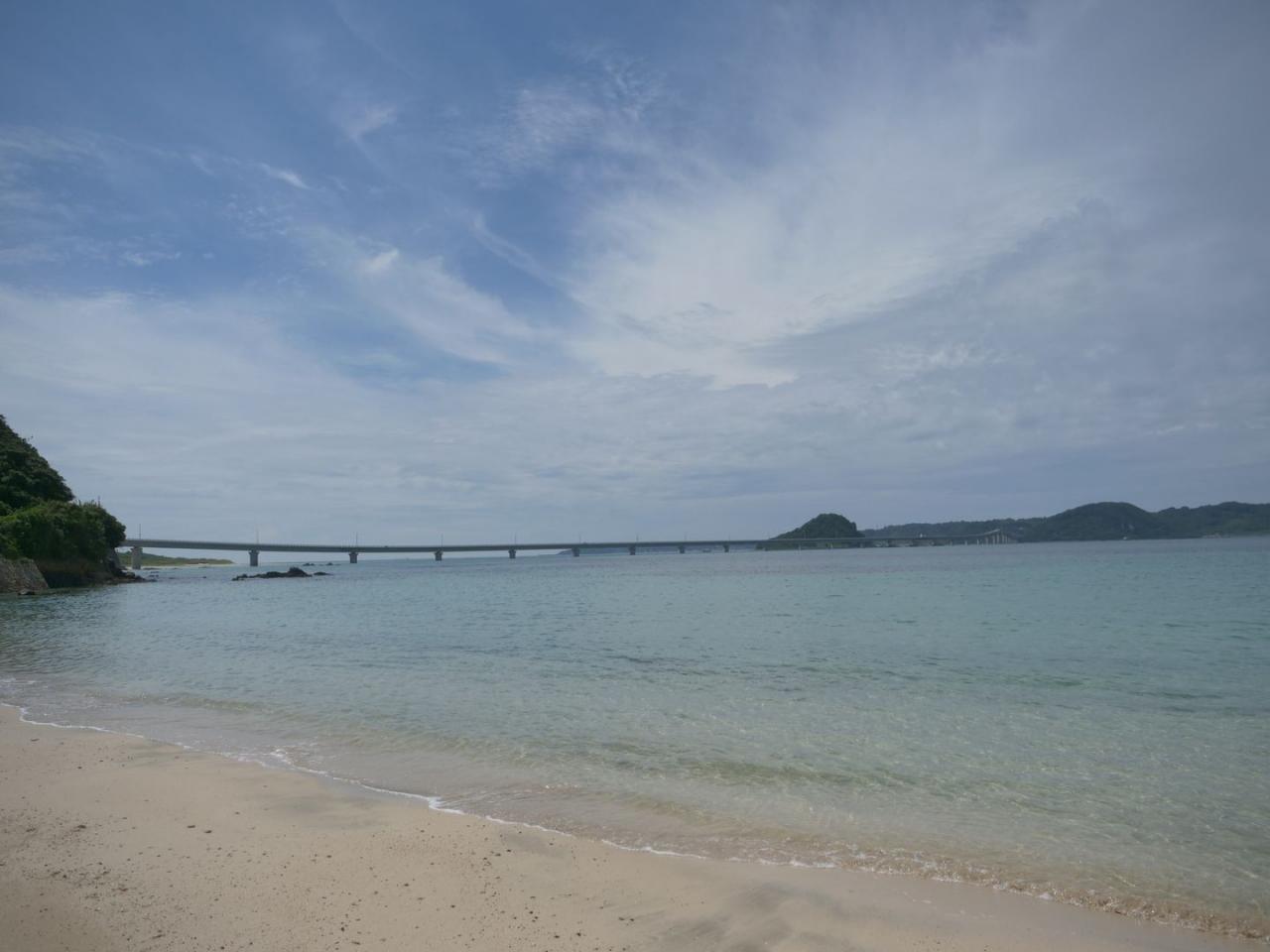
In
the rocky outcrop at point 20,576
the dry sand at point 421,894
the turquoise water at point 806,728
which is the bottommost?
the turquoise water at point 806,728

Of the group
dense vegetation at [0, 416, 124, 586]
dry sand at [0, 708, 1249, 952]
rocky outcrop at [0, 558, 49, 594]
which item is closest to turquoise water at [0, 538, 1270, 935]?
dry sand at [0, 708, 1249, 952]

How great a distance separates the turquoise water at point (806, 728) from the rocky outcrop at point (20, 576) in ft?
110

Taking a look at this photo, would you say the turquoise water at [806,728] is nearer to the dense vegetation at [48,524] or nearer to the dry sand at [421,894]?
the dry sand at [421,894]

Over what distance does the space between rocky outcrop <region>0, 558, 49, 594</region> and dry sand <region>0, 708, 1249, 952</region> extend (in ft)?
196

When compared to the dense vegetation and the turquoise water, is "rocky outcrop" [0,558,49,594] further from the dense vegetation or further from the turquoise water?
the turquoise water

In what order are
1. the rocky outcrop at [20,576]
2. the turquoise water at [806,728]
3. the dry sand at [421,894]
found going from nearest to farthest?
1. the dry sand at [421,894]
2. the turquoise water at [806,728]
3. the rocky outcrop at [20,576]

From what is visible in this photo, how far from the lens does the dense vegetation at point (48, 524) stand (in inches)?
2378

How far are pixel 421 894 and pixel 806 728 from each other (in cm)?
747

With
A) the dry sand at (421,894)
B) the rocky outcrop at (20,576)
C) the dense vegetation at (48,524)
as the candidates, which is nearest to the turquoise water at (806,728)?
the dry sand at (421,894)

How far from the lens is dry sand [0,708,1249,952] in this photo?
4.96 m

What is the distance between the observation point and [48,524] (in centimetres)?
6162

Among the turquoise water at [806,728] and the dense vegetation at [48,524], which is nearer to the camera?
the turquoise water at [806,728]

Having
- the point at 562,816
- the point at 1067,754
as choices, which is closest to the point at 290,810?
the point at 562,816

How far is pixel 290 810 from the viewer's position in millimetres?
7598
